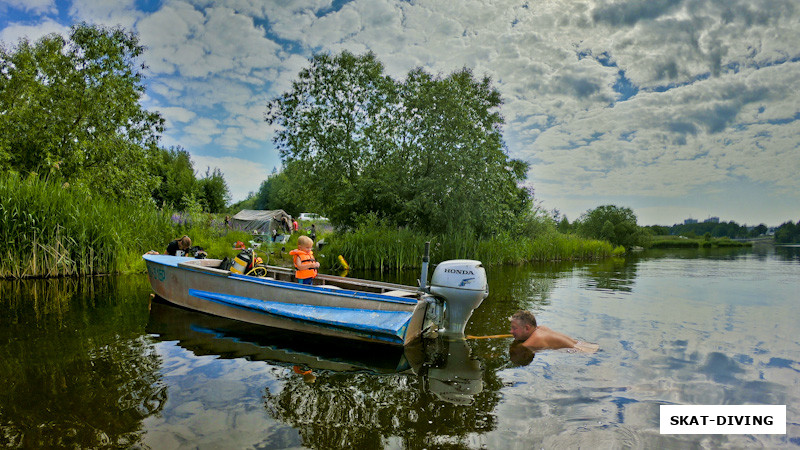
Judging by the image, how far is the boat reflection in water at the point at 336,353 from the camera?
538 centimetres

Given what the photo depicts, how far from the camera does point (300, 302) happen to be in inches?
292

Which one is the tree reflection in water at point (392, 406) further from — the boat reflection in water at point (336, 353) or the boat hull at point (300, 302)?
the boat hull at point (300, 302)

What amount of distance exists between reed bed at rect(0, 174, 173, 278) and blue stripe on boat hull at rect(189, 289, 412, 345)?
871 cm

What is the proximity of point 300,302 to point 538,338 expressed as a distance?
12.5 ft

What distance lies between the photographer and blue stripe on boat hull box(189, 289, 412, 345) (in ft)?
21.2

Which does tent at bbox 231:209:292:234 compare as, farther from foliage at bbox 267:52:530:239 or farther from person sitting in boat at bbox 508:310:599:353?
person sitting in boat at bbox 508:310:599:353

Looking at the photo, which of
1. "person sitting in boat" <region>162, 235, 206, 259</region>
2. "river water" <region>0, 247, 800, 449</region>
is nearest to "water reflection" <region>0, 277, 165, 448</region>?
"river water" <region>0, 247, 800, 449</region>

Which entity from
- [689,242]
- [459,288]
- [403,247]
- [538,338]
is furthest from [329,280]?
[689,242]

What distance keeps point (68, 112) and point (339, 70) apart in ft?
41.2

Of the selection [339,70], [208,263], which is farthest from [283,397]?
[339,70]

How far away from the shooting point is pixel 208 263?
9.70m

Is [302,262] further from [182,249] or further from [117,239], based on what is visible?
[117,239]

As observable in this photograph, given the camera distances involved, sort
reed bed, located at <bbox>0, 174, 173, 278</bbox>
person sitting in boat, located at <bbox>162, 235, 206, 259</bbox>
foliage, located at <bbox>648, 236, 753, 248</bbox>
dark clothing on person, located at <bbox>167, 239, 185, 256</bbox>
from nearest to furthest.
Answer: person sitting in boat, located at <bbox>162, 235, 206, 259</bbox> → dark clothing on person, located at <bbox>167, 239, 185, 256</bbox> → reed bed, located at <bbox>0, 174, 173, 278</bbox> → foliage, located at <bbox>648, 236, 753, 248</bbox>

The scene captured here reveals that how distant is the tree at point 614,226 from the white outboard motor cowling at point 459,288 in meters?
45.6
